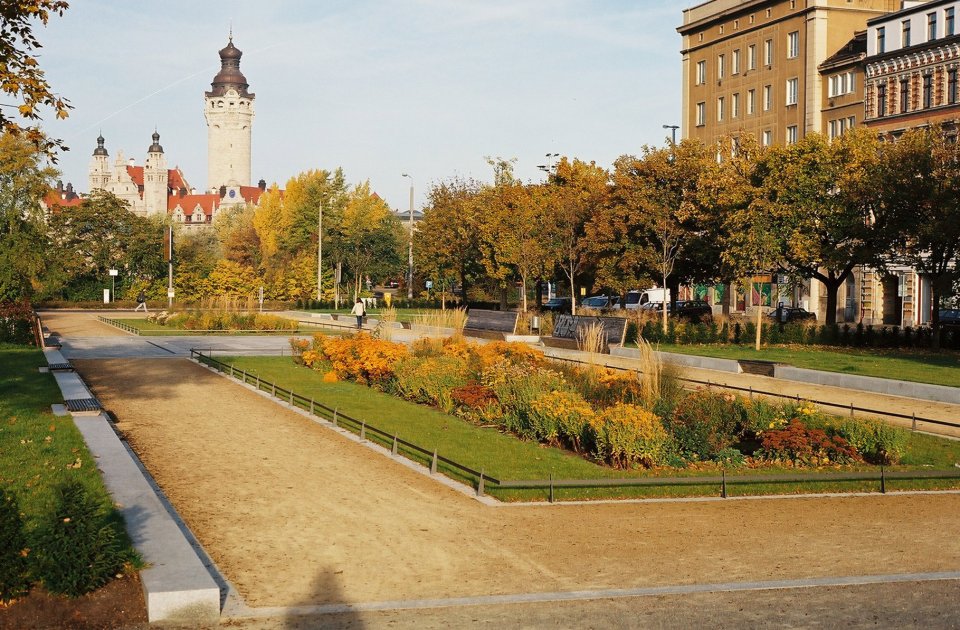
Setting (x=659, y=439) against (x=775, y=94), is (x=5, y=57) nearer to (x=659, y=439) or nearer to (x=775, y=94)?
(x=659, y=439)

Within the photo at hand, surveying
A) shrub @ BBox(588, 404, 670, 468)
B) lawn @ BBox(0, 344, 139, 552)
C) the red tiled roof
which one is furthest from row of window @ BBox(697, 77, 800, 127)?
the red tiled roof

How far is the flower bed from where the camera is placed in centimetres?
1412

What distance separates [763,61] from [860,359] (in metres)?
42.9

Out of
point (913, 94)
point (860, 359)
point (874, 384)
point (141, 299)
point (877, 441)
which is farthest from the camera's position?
point (141, 299)

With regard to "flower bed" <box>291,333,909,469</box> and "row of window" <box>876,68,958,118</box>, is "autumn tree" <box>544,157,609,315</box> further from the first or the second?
"flower bed" <box>291,333,909,469</box>

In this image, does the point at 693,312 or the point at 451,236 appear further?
the point at 451,236

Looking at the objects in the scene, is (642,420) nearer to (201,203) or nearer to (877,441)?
(877,441)

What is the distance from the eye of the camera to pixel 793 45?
219 feet

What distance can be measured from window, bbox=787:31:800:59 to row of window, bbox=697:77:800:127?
60.7 inches

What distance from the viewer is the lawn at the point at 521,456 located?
12.7 m

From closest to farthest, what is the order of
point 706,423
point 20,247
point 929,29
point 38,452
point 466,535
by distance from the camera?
point 466,535, point 38,452, point 706,423, point 20,247, point 929,29

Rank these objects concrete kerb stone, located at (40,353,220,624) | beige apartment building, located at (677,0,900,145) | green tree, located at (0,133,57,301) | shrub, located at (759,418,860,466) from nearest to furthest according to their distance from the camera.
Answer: concrete kerb stone, located at (40,353,220,624)
shrub, located at (759,418,860,466)
green tree, located at (0,133,57,301)
beige apartment building, located at (677,0,900,145)

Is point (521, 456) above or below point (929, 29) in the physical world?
below

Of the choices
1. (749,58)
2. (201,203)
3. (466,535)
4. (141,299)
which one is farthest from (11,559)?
(201,203)
